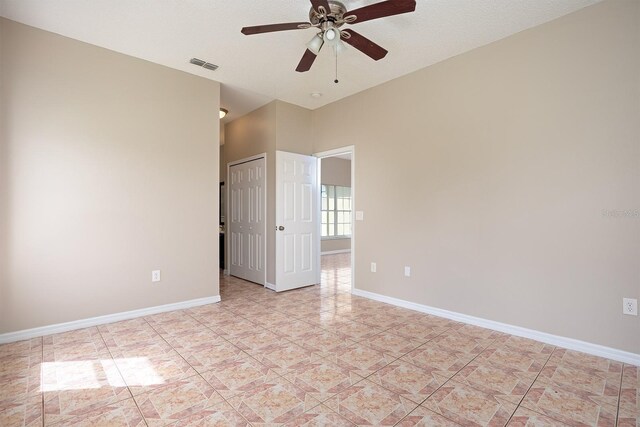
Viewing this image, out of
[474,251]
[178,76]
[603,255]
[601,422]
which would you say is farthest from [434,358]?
[178,76]

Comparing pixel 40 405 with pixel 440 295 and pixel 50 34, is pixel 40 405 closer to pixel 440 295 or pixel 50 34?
pixel 50 34

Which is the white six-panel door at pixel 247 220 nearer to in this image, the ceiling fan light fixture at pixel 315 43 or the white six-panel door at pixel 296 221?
the white six-panel door at pixel 296 221

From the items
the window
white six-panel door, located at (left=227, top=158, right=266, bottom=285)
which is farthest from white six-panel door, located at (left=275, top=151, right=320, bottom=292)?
the window

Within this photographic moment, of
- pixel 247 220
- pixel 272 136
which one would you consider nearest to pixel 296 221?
pixel 247 220

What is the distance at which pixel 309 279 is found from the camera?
4.88 m

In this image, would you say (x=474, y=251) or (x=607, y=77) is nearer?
(x=607, y=77)

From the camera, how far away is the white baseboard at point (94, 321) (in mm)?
2740

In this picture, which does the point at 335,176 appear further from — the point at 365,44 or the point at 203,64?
the point at 365,44

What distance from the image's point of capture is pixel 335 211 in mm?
8953

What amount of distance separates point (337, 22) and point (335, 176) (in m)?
6.59

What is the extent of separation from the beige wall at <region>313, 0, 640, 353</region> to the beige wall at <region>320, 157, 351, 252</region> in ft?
14.9

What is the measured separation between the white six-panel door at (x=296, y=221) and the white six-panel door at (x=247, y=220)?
0.37 meters

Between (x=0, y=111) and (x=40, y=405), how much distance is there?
244 cm

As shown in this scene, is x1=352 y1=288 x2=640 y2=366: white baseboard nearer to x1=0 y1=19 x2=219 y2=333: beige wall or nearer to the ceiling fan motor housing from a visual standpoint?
x1=0 y1=19 x2=219 y2=333: beige wall
